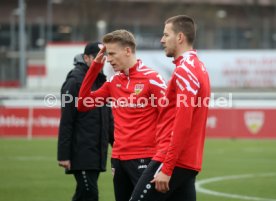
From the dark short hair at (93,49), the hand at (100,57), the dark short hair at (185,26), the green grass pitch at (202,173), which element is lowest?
the green grass pitch at (202,173)

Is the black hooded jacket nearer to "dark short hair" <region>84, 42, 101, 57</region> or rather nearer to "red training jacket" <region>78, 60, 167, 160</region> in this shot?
"dark short hair" <region>84, 42, 101, 57</region>

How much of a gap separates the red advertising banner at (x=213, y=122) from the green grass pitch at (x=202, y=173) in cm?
103

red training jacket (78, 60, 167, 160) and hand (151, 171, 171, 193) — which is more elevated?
red training jacket (78, 60, 167, 160)

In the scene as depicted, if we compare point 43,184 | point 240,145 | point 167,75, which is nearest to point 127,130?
point 43,184

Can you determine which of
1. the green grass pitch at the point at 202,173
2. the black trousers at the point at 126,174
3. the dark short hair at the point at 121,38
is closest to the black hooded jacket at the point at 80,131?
the black trousers at the point at 126,174

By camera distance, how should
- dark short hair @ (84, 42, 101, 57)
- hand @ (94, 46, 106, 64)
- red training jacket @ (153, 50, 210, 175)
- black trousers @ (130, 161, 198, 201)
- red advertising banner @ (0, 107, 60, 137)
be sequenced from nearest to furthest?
red training jacket @ (153, 50, 210, 175) < black trousers @ (130, 161, 198, 201) < hand @ (94, 46, 106, 64) < dark short hair @ (84, 42, 101, 57) < red advertising banner @ (0, 107, 60, 137)

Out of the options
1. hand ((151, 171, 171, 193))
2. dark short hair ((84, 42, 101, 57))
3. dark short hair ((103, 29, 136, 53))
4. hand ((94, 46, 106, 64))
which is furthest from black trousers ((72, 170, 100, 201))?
hand ((151, 171, 171, 193))

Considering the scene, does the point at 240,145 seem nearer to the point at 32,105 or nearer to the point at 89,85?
the point at 32,105

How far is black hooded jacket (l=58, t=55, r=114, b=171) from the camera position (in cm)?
983

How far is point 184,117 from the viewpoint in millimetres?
7066

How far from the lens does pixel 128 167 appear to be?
27.2ft

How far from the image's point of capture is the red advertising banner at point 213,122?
88.3 ft

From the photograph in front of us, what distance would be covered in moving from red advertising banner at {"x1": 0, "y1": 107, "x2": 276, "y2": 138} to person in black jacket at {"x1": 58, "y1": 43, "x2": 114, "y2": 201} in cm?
1729

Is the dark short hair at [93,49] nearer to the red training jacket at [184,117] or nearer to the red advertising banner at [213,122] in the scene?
the red training jacket at [184,117]
